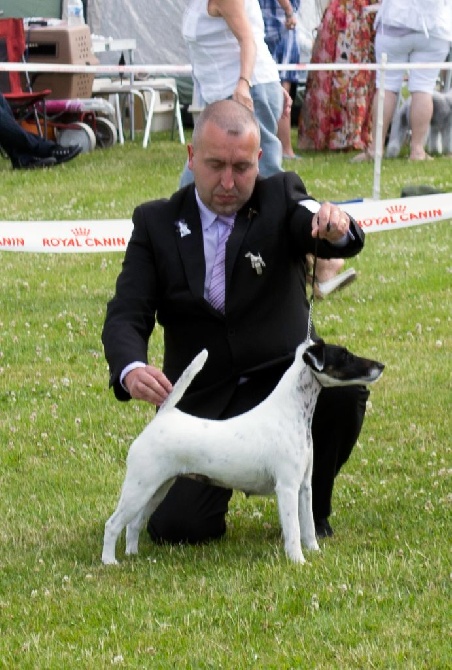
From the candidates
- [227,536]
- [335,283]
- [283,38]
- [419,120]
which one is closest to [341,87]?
[283,38]

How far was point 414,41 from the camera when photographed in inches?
507

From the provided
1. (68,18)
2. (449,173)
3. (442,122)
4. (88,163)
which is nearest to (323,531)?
(449,173)

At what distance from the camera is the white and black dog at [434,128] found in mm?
14352

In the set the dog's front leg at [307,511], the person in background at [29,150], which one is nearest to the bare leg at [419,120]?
the person in background at [29,150]

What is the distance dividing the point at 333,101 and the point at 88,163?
9.72 feet

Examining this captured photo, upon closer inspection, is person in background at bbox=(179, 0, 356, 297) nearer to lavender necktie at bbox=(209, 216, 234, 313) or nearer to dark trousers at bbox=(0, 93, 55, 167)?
lavender necktie at bbox=(209, 216, 234, 313)

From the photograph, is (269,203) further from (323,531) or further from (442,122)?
(442,122)

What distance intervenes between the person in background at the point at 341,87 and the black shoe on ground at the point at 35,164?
319 cm

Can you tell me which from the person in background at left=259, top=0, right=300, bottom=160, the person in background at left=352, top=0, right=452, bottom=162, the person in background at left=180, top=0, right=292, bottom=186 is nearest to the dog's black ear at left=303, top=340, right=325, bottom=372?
the person in background at left=180, top=0, right=292, bottom=186

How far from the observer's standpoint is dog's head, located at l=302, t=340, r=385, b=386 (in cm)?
368

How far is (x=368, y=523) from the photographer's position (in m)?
4.44

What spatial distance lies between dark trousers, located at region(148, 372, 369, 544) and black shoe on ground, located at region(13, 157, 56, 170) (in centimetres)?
936

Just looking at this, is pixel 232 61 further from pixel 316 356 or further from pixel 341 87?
pixel 341 87

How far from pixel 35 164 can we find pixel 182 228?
9434 millimetres
